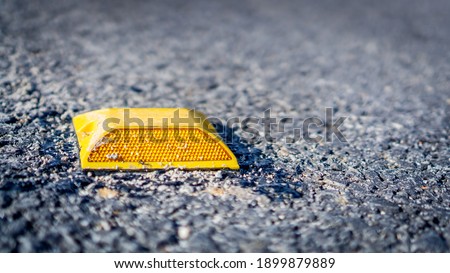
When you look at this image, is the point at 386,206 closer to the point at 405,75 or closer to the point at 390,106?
the point at 390,106

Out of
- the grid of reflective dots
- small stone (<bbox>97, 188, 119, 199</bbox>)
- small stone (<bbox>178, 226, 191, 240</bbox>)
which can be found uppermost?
the grid of reflective dots

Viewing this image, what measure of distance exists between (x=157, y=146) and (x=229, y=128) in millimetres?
823

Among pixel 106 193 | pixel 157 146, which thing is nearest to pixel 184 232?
pixel 106 193

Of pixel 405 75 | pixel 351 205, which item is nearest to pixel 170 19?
pixel 405 75

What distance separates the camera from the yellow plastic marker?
234 cm

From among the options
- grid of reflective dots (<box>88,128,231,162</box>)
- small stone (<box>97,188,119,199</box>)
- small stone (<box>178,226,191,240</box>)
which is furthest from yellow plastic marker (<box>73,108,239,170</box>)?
small stone (<box>178,226,191,240</box>)

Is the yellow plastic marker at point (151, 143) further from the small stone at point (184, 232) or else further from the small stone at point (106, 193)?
the small stone at point (184, 232)

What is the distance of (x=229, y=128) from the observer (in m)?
3.13

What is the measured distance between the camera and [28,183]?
2.13 meters

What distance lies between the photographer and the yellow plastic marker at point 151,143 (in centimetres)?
234

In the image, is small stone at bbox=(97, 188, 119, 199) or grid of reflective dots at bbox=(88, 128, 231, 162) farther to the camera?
grid of reflective dots at bbox=(88, 128, 231, 162)

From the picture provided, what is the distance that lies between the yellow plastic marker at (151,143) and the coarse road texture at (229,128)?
0.08 metres

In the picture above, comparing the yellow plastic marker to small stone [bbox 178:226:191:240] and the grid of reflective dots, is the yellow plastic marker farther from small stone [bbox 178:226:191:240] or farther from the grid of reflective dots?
small stone [bbox 178:226:191:240]

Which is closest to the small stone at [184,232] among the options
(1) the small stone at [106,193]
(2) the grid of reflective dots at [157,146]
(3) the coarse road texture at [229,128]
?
(3) the coarse road texture at [229,128]
